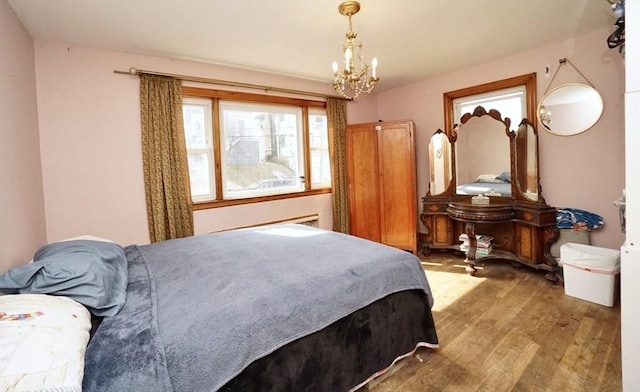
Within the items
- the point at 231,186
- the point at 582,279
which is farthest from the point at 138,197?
the point at 582,279

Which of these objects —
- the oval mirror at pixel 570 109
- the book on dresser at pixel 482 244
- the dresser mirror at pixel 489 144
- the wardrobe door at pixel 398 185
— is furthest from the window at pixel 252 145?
the oval mirror at pixel 570 109

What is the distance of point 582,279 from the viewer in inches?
105

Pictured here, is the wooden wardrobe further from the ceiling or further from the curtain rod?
the ceiling

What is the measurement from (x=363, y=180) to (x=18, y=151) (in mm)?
3495

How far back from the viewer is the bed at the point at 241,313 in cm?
108

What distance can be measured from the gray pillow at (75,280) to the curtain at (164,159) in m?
1.61

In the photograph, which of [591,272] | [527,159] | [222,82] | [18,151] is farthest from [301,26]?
[591,272]

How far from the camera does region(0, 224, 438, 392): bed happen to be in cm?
108

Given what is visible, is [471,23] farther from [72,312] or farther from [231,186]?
[72,312]

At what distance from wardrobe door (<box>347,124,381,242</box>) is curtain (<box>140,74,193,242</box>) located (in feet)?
7.23

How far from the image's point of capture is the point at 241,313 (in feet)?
4.24

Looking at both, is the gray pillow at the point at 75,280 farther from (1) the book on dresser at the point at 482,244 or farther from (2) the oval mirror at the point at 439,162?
(2) the oval mirror at the point at 439,162

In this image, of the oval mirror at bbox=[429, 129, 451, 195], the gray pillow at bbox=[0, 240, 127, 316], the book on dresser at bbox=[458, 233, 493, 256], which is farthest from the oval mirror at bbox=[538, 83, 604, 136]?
the gray pillow at bbox=[0, 240, 127, 316]

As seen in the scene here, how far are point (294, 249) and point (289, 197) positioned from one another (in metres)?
2.02
